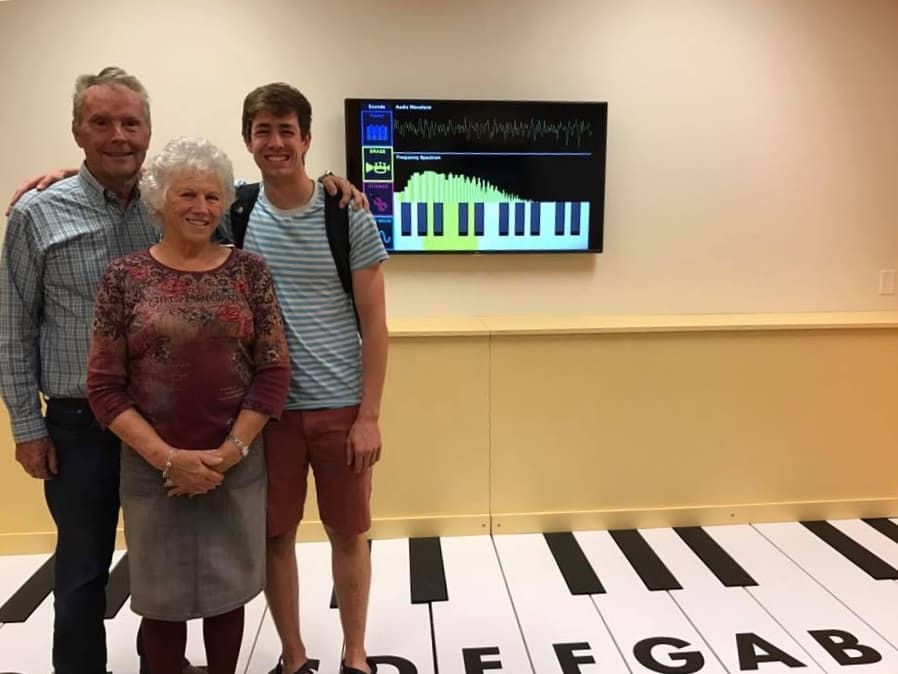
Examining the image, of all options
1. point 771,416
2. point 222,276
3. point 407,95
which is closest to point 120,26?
point 407,95

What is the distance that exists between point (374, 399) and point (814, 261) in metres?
2.43

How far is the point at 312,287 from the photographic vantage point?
1.76 meters

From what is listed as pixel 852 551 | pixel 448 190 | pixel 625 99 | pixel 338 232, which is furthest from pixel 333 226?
pixel 852 551

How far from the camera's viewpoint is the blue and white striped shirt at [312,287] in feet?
5.73

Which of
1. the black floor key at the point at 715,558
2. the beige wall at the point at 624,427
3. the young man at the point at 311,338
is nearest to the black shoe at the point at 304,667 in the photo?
the young man at the point at 311,338

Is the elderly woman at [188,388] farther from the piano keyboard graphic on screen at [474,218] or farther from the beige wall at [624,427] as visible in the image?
the piano keyboard graphic on screen at [474,218]

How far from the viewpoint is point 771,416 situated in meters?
3.15

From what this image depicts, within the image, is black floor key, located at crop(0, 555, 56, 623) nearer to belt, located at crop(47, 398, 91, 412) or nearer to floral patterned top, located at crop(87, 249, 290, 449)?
belt, located at crop(47, 398, 91, 412)

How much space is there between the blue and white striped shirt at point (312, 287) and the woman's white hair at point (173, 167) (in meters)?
0.18

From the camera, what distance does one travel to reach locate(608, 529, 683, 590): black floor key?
2.65 metres

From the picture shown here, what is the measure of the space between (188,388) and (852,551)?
2.64 metres

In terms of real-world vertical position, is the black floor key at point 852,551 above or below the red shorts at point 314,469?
below

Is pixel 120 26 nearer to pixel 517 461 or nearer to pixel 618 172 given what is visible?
pixel 618 172

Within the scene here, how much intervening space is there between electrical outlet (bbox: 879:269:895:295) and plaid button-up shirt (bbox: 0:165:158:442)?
10.4 ft
